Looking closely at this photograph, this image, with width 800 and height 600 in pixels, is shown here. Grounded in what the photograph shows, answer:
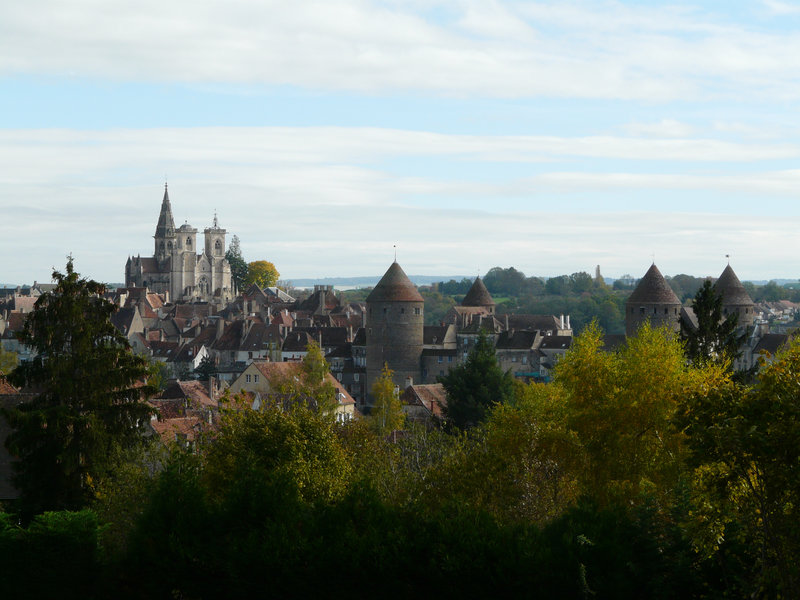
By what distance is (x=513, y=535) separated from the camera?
77.0 feet

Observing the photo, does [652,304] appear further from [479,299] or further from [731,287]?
[479,299]


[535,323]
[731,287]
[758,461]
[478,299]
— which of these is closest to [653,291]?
[731,287]

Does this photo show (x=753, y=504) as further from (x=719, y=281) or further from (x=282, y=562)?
(x=719, y=281)

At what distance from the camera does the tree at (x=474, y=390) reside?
65.0 metres

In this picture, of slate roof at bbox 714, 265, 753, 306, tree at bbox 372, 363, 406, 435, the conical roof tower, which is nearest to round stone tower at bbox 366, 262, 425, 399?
tree at bbox 372, 363, 406, 435

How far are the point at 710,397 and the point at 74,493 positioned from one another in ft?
68.7

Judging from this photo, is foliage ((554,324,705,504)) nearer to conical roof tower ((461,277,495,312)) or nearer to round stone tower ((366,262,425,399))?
round stone tower ((366,262,425,399))

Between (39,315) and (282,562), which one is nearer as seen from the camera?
(282,562)

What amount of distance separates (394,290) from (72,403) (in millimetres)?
52587

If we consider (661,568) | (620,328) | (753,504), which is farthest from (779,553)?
(620,328)

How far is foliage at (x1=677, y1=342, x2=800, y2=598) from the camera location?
16.0 meters

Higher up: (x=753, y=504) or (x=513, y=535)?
(x=753, y=504)

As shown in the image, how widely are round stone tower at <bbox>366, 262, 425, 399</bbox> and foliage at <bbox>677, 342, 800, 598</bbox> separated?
220 ft

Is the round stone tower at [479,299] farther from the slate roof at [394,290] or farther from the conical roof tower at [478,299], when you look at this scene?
the slate roof at [394,290]
